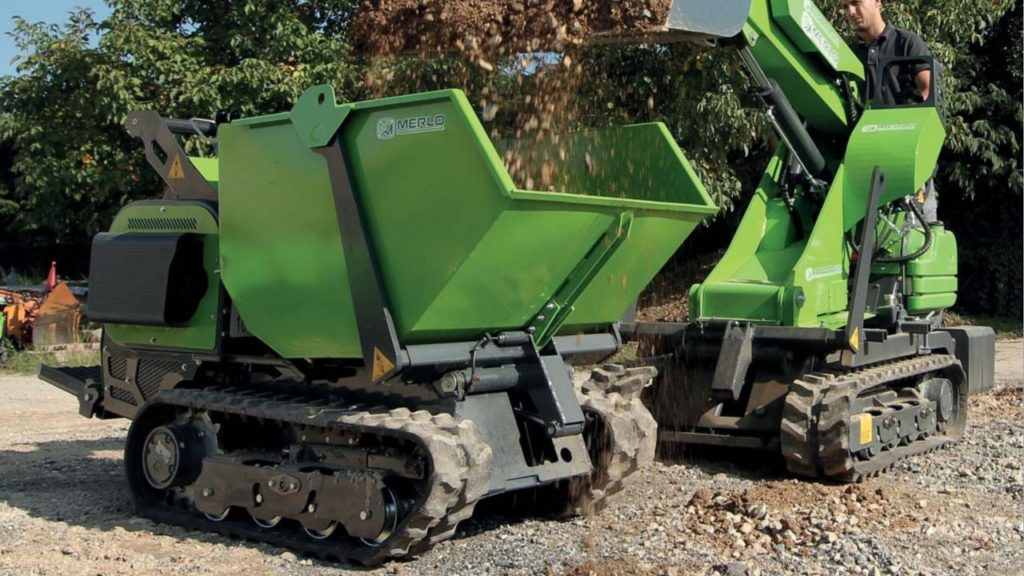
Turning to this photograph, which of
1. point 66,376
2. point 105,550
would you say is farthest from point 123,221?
point 105,550

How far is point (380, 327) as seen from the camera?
5418 millimetres

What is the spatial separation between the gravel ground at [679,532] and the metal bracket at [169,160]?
1.76 m

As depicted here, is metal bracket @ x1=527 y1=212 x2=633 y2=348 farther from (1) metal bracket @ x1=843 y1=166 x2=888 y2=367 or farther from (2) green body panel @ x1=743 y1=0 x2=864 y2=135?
(2) green body panel @ x1=743 y1=0 x2=864 y2=135

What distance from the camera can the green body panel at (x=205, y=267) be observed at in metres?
6.36

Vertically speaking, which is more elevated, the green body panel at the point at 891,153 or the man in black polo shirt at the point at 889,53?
the man in black polo shirt at the point at 889,53

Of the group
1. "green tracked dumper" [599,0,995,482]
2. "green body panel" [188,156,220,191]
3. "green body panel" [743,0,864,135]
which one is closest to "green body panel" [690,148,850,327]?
"green tracked dumper" [599,0,995,482]

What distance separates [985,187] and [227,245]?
15657mm

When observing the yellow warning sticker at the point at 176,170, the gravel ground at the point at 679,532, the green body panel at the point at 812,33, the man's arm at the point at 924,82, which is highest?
the green body panel at the point at 812,33

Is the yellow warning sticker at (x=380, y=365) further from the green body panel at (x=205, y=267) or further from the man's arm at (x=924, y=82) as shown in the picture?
the man's arm at (x=924, y=82)

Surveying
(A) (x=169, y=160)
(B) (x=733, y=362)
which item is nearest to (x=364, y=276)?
(A) (x=169, y=160)

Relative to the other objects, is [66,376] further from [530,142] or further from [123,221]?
[530,142]

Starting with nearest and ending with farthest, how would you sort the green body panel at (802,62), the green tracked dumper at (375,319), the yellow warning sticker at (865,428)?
1. the green tracked dumper at (375,319)
2. the yellow warning sticker at (865,428)
3. the green body panel at (802,62)

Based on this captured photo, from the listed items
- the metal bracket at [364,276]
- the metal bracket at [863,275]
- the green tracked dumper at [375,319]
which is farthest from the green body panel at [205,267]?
the metal bracket at [863,275]

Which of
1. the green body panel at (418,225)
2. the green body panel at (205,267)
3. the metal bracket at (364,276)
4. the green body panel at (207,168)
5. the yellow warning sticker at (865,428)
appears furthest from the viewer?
the yellow warning sticker at (865,428)
